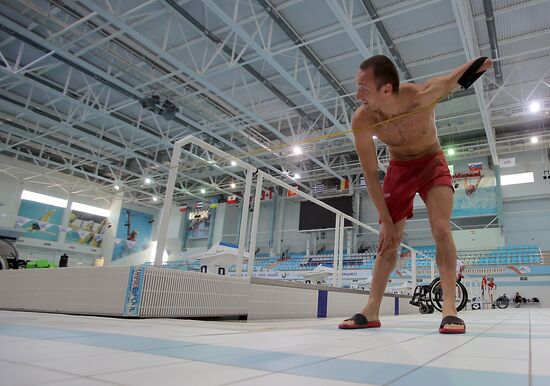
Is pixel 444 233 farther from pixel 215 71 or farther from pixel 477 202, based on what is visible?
pixel 477 202

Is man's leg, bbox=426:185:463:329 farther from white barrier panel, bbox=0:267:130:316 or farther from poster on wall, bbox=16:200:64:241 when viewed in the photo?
poster on wall, bbox=16:200:64:241

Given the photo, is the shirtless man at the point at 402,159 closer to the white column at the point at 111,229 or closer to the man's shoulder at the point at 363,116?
the man's shoulder at the point at 363,116

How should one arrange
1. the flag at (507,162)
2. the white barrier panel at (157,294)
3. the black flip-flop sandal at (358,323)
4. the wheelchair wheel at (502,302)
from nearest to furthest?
the black flip-flop sandal at (358,323), the white barrier panel at (157,294), the wheelchair wheel at (502,302), the flag at (507,162)

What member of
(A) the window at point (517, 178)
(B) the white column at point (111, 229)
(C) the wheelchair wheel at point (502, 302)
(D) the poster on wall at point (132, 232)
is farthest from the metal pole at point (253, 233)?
(B) the white column at point (111, 229)

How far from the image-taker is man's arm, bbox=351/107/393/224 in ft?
6.32

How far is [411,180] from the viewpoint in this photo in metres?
2.04

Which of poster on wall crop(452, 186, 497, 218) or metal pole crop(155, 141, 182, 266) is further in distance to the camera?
poster on wall crop(452, 186, 497, 218)

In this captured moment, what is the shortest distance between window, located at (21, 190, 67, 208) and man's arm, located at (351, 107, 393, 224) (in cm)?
1829

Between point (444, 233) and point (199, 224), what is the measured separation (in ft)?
63.9

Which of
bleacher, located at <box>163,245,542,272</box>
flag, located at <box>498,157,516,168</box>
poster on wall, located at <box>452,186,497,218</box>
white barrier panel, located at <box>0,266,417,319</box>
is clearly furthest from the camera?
poster on wall, located at <box>452,186,497,218</box>

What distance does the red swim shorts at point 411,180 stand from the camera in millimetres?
1996

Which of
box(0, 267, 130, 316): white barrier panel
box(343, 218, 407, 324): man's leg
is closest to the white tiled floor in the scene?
box(343, 218, 407, 324): man's leg

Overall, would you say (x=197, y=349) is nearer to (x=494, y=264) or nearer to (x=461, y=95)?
(x=461, y=95)

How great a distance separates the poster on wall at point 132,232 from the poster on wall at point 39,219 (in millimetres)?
2765
